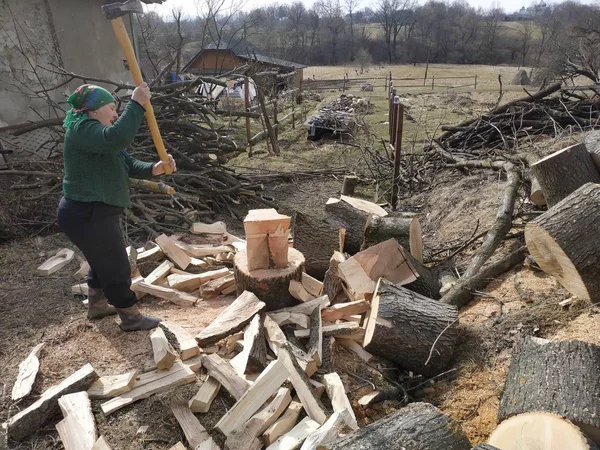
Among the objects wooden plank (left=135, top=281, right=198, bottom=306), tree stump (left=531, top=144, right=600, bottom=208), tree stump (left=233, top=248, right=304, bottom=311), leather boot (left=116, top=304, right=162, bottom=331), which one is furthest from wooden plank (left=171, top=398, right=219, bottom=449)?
tree stump (left=531, top=144, right=600, bottom=208)

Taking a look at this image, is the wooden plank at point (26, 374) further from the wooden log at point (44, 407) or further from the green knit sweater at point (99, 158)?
the green knit sweater at point (99, 158)

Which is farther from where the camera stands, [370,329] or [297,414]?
[370,329]

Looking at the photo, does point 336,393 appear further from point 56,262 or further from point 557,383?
point 56,262

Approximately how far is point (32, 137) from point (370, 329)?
724cm

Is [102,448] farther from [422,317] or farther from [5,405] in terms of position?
[422,317]

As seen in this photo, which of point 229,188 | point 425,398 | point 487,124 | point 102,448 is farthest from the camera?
point 487,124

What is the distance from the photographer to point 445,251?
5023 mm

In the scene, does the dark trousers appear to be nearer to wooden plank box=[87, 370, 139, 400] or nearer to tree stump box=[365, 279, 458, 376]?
wooden plank box=[87, 370, 139, 400]

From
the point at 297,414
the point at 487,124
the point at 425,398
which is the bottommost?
the point at 425,398

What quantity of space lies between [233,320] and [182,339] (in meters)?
0.39

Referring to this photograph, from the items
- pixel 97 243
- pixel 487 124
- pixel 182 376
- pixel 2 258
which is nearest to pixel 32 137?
pixel 2 258

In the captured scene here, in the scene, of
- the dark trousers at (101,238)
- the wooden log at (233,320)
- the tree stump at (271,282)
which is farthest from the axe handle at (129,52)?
the wooden log at (233,320)

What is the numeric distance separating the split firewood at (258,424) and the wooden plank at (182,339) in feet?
2.36

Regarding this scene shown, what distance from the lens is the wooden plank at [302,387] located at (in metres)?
2.62
